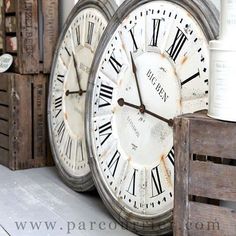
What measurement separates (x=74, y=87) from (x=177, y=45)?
708 millimetres

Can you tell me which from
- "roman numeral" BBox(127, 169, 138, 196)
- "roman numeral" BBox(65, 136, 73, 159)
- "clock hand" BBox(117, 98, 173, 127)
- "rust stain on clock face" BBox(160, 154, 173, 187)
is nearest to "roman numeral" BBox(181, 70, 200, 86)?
"clock hand" BBox(117, 98, 173, 127)

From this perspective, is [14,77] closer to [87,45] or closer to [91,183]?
[87,45]

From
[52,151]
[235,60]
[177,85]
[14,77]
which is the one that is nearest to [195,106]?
[177,85]

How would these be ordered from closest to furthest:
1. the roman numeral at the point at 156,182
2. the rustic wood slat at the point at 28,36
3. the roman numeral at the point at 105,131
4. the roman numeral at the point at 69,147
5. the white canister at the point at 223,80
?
the white canister at the point at 223,80 → the roman numeral at the point at 156,182 → the roman numeral at the point at 105,131 → the roman numeral at the point at 69,147 → the rustic wood slat at the point at 28,36

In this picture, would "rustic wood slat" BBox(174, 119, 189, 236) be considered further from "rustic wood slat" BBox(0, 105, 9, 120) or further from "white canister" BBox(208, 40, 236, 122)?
"rustic wood slat" BBox(0, 105, 9, 120)

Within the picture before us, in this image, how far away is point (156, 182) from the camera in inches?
51.3

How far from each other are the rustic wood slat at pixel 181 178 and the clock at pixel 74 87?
75 centimetres

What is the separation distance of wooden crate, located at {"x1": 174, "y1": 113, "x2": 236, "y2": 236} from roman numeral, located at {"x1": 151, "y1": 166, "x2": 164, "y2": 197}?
34 cm

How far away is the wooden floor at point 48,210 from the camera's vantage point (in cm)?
141

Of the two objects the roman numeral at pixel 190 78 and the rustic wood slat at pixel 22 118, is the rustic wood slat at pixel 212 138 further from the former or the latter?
the rustic wood slat at pixel 22 118

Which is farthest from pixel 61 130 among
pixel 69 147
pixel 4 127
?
pixel 4 127

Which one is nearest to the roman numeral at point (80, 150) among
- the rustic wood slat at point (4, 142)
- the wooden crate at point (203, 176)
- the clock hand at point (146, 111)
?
the clock hand at point (146, 111)

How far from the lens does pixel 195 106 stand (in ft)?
3.90

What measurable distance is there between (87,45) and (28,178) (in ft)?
2.10
